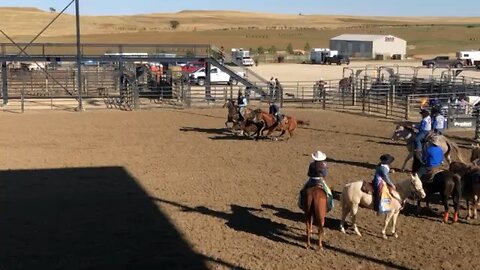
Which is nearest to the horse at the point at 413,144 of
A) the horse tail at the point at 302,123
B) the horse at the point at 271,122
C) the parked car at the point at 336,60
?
the horse at the point at 271,122

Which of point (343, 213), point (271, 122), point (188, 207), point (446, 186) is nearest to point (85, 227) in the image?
point (188, 207)

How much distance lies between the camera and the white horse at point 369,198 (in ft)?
30.4

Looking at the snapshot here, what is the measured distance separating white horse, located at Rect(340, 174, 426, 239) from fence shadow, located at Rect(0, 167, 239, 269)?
2.27 meters

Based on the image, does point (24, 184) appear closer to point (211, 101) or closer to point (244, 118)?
point (244, 118)

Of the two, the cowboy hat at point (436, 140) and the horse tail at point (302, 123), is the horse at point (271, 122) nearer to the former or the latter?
the horse tail at point (302, 123)

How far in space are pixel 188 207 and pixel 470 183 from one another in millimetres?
4790

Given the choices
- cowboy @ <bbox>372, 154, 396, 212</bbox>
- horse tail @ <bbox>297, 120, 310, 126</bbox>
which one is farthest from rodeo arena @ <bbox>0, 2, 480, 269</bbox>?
horse tail @ <bbox>297, 120, 310, 126</bbox>

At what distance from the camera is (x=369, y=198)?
30.4ft

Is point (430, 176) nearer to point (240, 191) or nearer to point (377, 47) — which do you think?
point (240, 191)

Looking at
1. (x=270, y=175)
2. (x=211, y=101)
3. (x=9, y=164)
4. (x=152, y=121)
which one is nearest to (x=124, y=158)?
(x=9, y=164)

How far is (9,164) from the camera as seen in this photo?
1516cm

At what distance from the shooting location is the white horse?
926 cm

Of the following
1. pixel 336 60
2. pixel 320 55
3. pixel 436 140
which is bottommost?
pixel 436 140

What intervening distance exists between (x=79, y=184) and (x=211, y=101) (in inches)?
717
